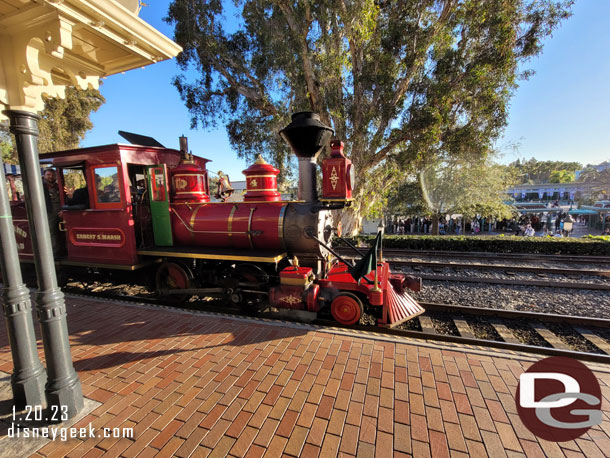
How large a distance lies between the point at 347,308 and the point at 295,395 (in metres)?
1.77

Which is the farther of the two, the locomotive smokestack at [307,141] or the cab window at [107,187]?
the cab window at [107,187]

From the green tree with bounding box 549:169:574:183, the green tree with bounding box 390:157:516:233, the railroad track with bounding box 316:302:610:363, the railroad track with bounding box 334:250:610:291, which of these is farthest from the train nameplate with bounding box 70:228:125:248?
the green tree with bounding box 549:169:574:183

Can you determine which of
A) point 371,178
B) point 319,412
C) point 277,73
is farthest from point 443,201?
point 319,412

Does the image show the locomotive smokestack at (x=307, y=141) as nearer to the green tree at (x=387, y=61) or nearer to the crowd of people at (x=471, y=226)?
the green tree at (x=387, y=61)

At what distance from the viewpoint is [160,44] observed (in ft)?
8.48

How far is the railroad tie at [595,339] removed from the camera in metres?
4.11

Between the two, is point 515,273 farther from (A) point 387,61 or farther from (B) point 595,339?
(A) point 387,61

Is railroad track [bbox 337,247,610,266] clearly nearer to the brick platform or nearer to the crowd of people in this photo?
the brick platform

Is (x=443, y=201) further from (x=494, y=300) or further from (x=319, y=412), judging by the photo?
(x=319, y=412)

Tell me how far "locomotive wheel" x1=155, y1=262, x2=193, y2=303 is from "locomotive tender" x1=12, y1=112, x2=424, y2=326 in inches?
0.9

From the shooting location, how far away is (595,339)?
4352 millimetres

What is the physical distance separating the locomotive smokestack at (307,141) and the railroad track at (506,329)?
2.39 m

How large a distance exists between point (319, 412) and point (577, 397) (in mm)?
2605

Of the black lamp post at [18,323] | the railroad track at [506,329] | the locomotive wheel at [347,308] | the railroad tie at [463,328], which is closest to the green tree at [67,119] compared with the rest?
the railroad track at [506,329]
